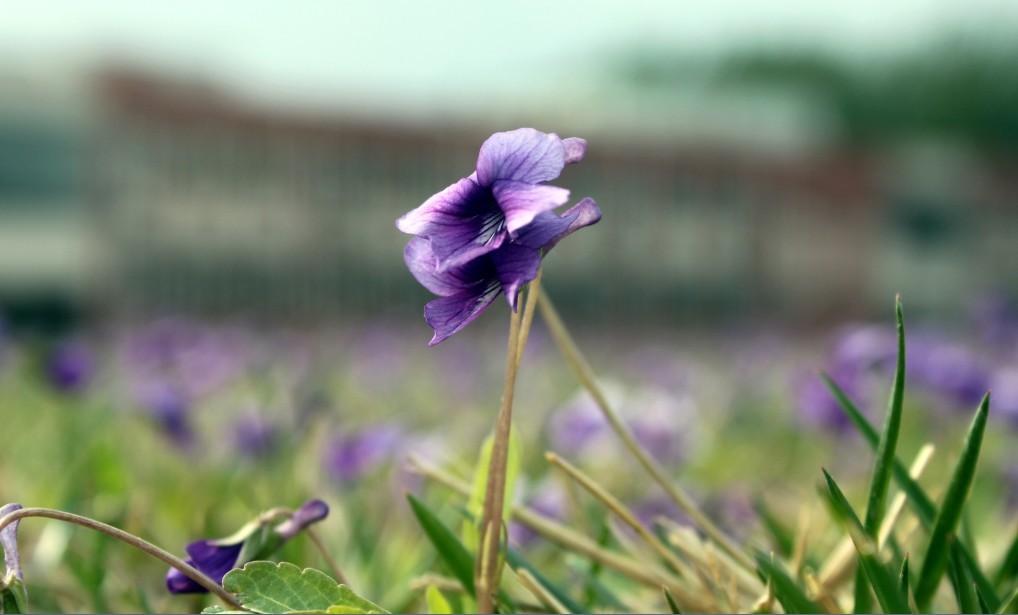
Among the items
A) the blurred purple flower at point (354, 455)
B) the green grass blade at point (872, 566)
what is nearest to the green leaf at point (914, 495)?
the green grass blade at point (872, 566)

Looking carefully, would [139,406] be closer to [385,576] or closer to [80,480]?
[80,480]

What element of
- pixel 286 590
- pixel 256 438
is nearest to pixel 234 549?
pixel 286 590

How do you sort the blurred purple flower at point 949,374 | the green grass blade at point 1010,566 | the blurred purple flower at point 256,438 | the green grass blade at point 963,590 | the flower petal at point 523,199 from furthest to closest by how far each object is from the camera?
1. the blurred purple flower at point 949,374
2. the blurred purple flower at point 256,438
3. the green grass blade at point 1010,566
4. the green grass blade at point 963,590
5. the flower petal at point 523,199

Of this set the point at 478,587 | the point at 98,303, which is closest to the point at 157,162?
the point at 98,303

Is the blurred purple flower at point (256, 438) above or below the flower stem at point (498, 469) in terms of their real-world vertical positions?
below

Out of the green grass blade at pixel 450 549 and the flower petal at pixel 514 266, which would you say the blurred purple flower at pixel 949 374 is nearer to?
the green grass blade at pixel 450 549

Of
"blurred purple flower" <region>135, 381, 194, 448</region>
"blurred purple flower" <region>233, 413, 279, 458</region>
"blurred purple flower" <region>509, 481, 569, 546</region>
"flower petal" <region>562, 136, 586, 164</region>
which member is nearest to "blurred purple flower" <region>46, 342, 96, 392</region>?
"blurred purple flower" <region>135, 381, 194, 448</region>
